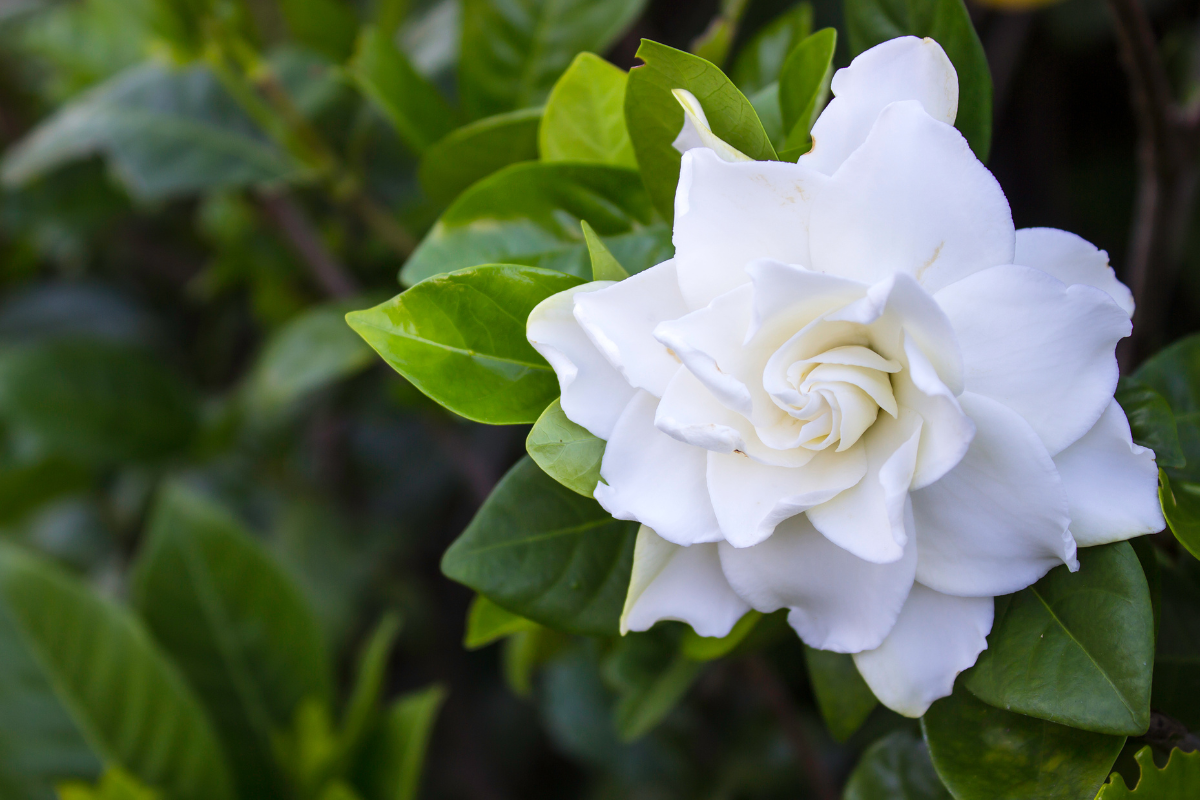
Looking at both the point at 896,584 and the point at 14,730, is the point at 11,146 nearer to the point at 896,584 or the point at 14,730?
the point at 14,730

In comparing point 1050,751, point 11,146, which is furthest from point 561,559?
point 11,146

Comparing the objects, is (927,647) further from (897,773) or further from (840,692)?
(897,773)

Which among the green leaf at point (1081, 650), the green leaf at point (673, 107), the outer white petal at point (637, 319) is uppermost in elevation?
the green leaf at point (673, 107)

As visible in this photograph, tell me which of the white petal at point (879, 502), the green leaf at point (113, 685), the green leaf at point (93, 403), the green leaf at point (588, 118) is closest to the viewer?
the white petal at point (879, 502)

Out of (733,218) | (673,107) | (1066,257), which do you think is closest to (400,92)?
(673,107)

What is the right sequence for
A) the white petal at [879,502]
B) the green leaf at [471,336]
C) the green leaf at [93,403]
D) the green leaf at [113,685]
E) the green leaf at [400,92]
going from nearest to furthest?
the white petal at [879,502], the green leaf at [471,336], the green leaf at [400,92], the green leaf at [113,685], the green leaf at [93,403]

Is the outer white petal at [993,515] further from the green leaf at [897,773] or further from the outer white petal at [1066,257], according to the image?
the green leaf at [897,773]

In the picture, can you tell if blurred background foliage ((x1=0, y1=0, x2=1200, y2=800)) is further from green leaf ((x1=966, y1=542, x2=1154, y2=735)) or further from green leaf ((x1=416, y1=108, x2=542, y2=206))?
green leaf ((x1=966, y1=542, x2=1154, y2=735))

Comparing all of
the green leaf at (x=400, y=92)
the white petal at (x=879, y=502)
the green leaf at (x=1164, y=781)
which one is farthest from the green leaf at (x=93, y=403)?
the green leaf at (x=1164, y=781)
